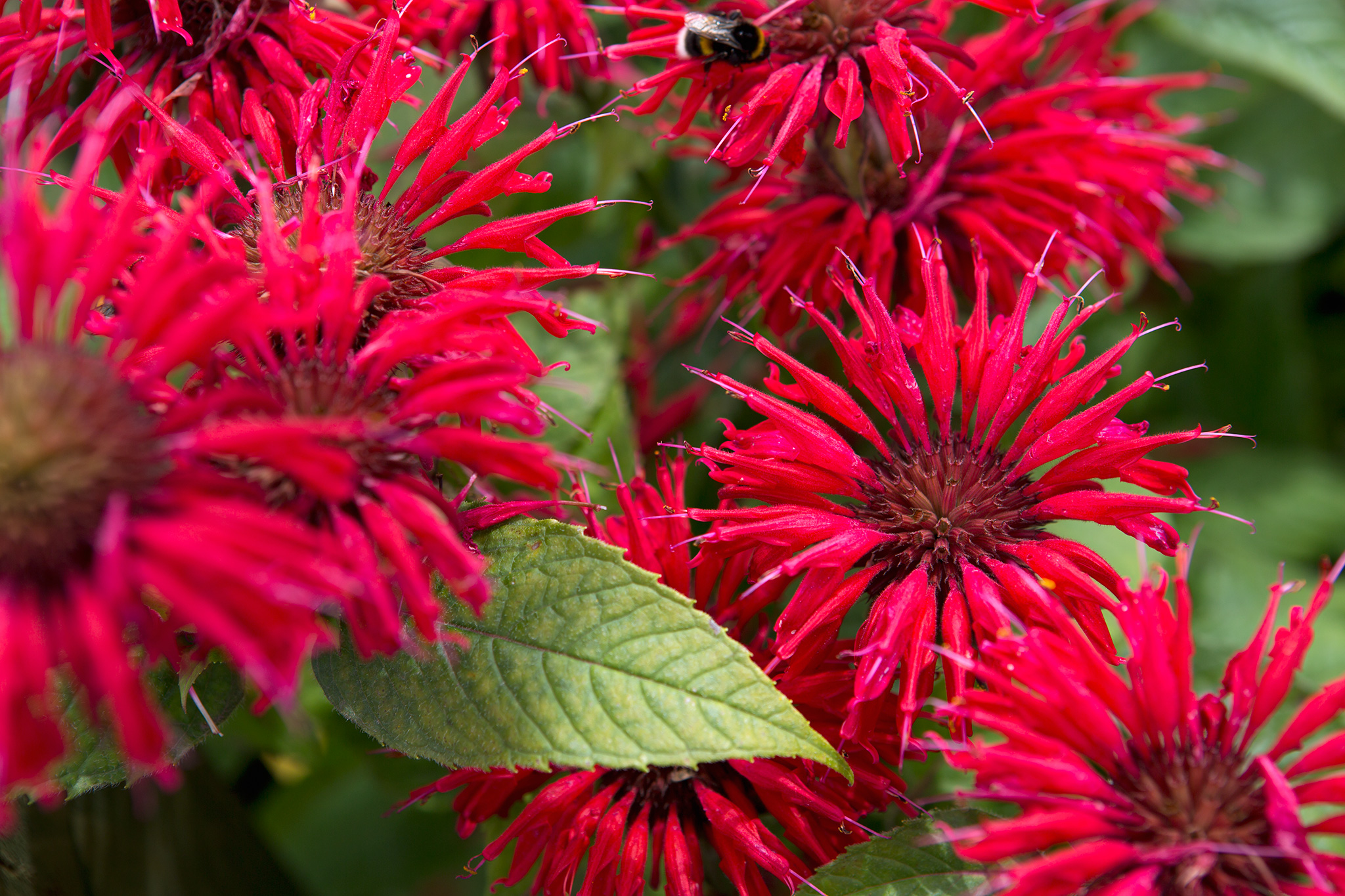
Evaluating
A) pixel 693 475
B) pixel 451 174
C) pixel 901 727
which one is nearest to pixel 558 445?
pixel 693 475

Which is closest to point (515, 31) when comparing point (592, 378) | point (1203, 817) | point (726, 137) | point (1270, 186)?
point (726, 137)

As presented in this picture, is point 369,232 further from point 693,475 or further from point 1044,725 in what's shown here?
point 1044,725

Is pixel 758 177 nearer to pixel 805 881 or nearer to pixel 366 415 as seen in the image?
pixel 366 415

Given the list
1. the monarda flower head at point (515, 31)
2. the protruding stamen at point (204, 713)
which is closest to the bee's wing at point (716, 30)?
the monarda flower head at point (515, 31)

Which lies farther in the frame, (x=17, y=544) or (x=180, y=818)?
(x=180, y=818)

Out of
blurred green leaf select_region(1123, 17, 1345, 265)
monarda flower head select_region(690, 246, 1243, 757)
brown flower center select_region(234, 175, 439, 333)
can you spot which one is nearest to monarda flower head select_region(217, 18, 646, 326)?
brown flower center select_region(234, 175, 439, 333)

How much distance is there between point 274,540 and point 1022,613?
0.57 metres

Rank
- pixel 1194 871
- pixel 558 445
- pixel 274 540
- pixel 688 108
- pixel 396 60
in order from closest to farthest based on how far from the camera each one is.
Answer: pixel 274 540 → pixel 1194 871 → pixel 396 60 → pixel 688 108 → pixel 558 445

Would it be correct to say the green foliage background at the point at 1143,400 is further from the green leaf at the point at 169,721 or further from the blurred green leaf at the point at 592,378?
the green leaf at the point at 169,721

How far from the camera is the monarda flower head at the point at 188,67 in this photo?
0.86 metres

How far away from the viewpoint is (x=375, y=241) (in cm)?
84

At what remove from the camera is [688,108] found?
3.22 ft

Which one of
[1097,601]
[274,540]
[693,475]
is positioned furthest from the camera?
[693,475]

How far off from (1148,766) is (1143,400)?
1.00 metres
